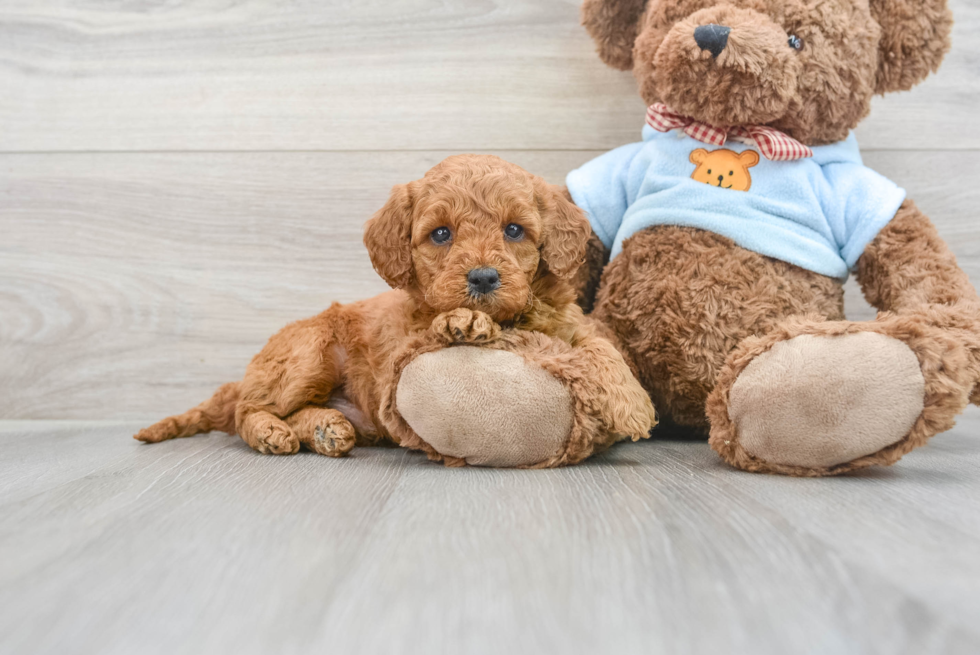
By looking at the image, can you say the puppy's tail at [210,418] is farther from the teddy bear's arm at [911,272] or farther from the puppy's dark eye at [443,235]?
the teddy bear's arm at [911,272]

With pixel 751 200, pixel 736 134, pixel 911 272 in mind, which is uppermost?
pixel 736 134

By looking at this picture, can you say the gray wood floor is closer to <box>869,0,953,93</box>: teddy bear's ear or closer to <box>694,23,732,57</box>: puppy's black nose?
<box>869,0,953,93</box>: teddy bear's ear

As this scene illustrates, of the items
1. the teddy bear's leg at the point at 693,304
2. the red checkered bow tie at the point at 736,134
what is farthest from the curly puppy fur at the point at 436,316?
the red checkered bow tie at the point at 736,134

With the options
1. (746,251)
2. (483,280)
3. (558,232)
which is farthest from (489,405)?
(746,251)

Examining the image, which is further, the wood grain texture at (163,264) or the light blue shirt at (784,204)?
the wood grain texture at (163,264)

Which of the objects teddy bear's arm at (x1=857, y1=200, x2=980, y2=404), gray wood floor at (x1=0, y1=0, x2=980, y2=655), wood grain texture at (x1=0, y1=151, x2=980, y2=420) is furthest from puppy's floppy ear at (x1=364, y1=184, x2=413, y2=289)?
teddy bear's arm at (x1=857, y1=200, x2=980, y2=404)

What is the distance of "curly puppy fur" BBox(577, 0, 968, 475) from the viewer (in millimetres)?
1056

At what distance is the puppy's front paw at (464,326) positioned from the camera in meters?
0.91

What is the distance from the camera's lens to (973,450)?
1.09 metres

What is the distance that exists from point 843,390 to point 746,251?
35cm

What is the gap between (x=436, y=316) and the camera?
100 centimetres

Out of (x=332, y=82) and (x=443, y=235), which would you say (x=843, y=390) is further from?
(x=332, y=82)

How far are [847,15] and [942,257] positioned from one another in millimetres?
421

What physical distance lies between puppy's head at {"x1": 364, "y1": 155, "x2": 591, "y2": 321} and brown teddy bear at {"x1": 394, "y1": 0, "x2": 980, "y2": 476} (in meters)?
0.12
